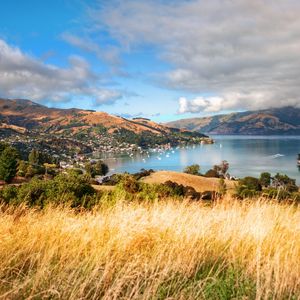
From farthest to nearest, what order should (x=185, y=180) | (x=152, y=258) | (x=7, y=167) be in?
(x=185, y=180), (x=7, y=167), (x=152, y=258)

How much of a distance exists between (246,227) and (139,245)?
211cm

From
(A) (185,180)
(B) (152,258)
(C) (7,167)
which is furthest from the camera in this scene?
(A) (185,180)

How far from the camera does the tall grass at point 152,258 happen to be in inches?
145

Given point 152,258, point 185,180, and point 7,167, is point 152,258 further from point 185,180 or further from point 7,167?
point 7,167

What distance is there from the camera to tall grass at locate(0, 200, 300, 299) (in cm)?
369

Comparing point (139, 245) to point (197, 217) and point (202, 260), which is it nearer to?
point (202, 260)

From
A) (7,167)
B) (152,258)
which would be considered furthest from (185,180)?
(152,258)

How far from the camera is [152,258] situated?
459cm

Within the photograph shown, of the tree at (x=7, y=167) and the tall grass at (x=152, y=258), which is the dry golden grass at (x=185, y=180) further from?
the tall grass at (x=152, y=258)

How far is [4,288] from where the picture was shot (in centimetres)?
361

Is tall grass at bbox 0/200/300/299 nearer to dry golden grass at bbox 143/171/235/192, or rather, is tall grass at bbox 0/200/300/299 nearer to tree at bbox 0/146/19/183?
dry golden grass at bbox 143/171/235/192

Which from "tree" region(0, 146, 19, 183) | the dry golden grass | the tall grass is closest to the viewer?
the tall grass

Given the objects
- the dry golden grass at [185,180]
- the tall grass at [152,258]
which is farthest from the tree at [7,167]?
the tall grass at [152,258]

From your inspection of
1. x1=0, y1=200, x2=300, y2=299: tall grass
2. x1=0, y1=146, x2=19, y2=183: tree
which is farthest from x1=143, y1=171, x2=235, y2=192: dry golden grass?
x1=0, y1=200, x2=300, y2=299: tall grass
